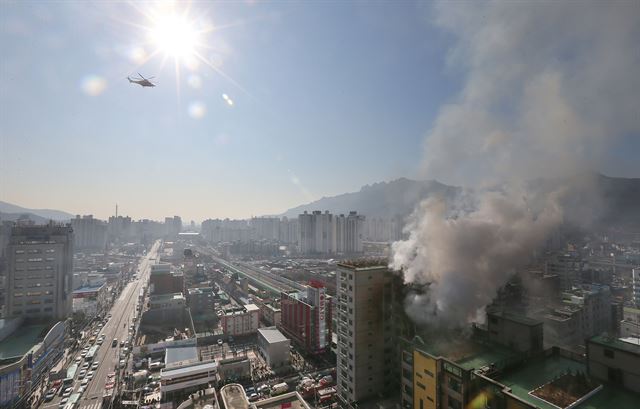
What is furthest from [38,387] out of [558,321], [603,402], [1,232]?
[1,232]

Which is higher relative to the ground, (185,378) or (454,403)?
(454,403)

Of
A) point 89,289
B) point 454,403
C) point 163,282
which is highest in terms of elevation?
point 454,403

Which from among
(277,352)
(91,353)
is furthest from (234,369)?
(91,353)

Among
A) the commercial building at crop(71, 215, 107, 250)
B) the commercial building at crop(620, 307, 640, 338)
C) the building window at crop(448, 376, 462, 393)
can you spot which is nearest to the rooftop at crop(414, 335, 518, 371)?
the building window at crop(448, 376, 462, 393)

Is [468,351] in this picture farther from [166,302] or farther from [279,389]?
[166,302]

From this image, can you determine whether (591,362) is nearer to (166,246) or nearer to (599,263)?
(599,263)

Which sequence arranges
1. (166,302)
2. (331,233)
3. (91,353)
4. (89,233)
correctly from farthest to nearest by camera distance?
1. (89,233)
2. (331,233)
3. (166,302)
4. (91,353)

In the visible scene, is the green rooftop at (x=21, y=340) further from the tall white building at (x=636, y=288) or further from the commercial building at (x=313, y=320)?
the tall white building at (x=636, y=288)
